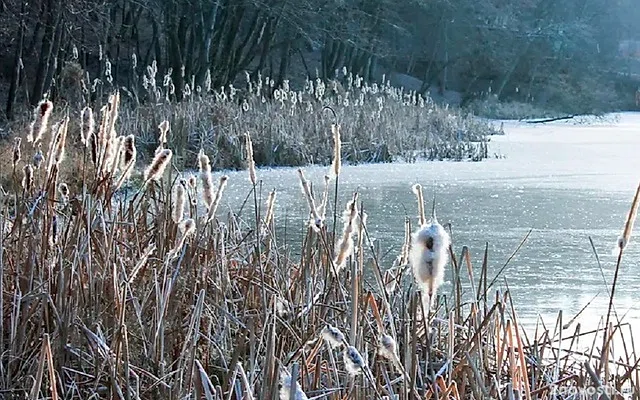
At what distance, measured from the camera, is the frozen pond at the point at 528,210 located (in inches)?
103

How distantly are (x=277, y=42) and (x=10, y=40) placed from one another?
963 cm

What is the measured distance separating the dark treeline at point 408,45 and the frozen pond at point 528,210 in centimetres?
621

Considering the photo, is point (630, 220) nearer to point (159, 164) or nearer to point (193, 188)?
point (159, 164)

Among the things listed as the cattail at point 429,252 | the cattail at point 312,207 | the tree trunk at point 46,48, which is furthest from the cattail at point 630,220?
the tree trunk at point 46,48

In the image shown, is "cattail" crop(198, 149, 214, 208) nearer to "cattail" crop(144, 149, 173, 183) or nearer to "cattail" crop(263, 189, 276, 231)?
"cattail" crop(144, 149, 173, 183)

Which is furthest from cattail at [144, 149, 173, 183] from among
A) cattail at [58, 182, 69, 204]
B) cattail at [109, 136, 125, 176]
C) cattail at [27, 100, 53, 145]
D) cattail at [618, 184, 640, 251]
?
cattail at [618, 184, 640, 251]

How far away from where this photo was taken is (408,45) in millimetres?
23531

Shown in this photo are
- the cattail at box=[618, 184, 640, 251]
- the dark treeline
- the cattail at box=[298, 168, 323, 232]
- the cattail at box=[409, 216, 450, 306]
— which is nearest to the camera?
the cattail at box=[409, 216, 450, 306]

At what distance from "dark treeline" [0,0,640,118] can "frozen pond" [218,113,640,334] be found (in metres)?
6.21

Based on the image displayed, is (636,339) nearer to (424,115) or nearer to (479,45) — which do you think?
(424,115)

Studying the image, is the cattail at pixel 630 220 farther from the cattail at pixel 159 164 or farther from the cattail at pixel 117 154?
the cattail at pixel 117 154

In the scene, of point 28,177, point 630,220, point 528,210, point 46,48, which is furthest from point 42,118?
point 46,48

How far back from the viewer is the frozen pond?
103 inches

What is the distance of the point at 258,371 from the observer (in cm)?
140
